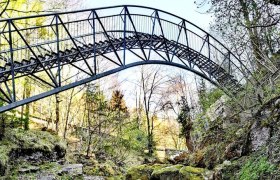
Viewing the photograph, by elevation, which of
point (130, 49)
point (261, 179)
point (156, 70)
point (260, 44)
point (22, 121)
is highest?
point (156, 70)

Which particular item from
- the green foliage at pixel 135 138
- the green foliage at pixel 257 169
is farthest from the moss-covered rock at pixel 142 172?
the green foliage at pixel 135 138

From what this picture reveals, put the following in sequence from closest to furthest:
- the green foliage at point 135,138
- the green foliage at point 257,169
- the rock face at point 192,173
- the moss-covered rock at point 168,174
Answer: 1. the green foliage at point 257,169
2. the rock face at point 192,173
3. the moss-covered rock at point 168,174
4. the green foliage at point 135,138

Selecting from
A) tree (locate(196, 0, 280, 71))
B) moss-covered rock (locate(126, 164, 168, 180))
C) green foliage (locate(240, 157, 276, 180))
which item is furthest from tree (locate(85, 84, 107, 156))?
green foliage (locate(240, 157, 276, 180))

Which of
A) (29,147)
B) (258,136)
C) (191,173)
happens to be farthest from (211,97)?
(29,147)

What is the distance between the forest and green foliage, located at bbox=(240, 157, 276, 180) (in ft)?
0.08

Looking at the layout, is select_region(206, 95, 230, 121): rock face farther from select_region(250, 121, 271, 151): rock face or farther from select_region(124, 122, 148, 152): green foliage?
select_region(124, 122, 148, 152): green foliage

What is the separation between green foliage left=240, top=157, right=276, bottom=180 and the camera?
531 centimetres

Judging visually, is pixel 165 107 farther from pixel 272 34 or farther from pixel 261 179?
pixel 261 179

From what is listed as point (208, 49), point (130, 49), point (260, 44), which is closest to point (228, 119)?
point (260, 44)

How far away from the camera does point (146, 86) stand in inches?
1099

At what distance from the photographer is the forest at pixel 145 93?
26.2 feet

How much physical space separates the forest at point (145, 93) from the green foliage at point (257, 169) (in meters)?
0.03

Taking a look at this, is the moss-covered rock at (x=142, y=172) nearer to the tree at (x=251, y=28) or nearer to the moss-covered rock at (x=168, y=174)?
the moss-covered rock at (x=168, y=174)

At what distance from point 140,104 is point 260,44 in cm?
2246
